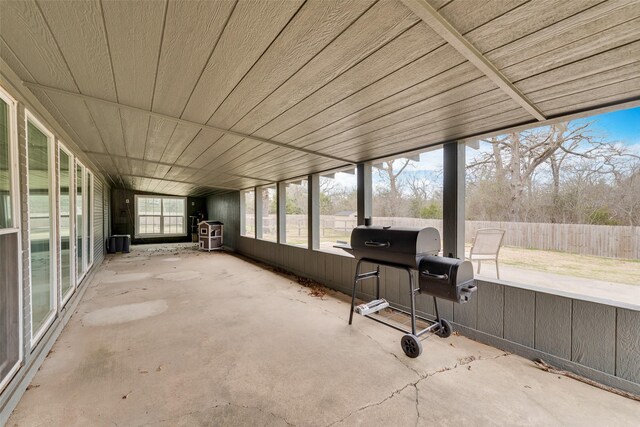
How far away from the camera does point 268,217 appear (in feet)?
31.9

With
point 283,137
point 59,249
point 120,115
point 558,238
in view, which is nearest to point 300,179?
point 283,137

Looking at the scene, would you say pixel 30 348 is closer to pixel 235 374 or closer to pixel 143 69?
pixel 235 374

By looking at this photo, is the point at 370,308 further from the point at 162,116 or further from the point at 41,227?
the point at 41,227

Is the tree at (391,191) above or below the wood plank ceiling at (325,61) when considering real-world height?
below

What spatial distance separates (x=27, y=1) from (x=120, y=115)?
1449 millimetres

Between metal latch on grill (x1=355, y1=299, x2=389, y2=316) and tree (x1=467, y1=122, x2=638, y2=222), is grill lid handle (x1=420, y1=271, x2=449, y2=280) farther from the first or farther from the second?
tree (x1=467, y1=122, x2=638, y2=222)

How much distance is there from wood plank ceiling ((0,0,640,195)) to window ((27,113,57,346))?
0.33m

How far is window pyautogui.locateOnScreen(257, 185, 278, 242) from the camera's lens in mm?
7000

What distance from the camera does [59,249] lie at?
2.66m

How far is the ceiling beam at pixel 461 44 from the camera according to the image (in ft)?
3.28

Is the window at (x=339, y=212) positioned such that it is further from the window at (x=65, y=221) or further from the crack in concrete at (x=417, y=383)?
the window at (x=65, y=221)

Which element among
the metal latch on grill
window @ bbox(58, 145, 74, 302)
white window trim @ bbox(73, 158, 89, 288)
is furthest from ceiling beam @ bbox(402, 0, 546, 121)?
white window trim @ bbox(73, 158, 89, 288)

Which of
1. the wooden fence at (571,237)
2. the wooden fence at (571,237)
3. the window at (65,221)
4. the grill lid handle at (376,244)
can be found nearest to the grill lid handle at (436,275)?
the grill lid handle at (376,244)

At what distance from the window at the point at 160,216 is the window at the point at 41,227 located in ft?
29.6
